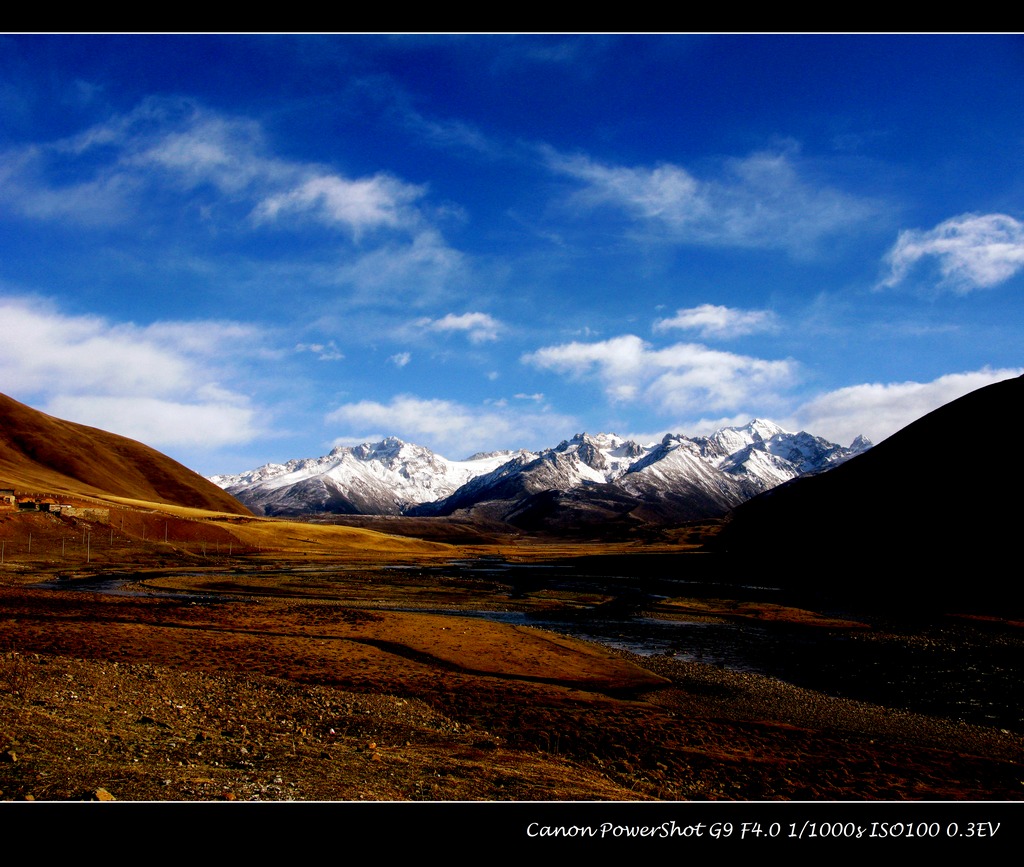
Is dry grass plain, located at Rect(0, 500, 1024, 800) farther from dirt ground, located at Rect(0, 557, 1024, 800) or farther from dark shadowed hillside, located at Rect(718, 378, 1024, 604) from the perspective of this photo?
dark shadowed hillside, located at Rect(718, 378, 1024, 604)

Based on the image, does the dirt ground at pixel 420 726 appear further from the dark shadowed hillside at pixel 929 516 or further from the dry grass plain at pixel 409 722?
the dark shadowed hillside at pixel 929 516

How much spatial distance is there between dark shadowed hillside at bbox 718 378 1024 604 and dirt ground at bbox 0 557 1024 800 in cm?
6887

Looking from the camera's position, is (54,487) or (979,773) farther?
(54,487)

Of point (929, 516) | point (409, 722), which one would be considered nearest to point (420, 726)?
point (409, 722)

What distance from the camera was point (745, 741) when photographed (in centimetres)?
2214

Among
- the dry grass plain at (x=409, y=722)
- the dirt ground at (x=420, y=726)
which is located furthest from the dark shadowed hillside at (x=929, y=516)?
the dry grass plain at (x=409, y=722)

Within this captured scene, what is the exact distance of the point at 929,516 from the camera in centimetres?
10500

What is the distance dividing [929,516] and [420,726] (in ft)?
367
